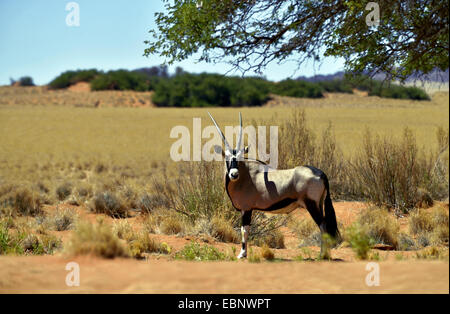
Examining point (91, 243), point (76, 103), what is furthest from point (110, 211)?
point (76, 103)

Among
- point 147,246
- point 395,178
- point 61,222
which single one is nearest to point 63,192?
point 61,222

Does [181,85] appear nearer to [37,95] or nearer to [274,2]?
[37,95]

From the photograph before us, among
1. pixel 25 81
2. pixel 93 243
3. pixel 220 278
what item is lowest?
pixel 220 278

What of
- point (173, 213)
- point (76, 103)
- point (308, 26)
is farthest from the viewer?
point (76, 103)

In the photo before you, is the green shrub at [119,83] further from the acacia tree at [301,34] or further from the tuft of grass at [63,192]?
the acacia tree at [301,34]

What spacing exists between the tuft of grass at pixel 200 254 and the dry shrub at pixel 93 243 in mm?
2104

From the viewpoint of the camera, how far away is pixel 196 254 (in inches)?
316

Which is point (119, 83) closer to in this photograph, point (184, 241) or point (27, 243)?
point (27, 243)

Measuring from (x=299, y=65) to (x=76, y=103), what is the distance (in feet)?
208

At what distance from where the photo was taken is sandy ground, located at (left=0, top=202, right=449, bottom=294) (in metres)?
4.81

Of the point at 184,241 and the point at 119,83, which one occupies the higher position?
the point at 119,83

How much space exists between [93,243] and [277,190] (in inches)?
102

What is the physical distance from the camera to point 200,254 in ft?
26.3

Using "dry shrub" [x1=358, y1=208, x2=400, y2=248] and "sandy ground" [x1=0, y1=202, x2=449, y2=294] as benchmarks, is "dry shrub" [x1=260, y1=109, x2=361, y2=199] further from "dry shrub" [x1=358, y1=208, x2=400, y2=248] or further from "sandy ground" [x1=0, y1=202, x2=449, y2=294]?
"sandy ground" [x1=0, y1=202, x2=449, y2=294]
